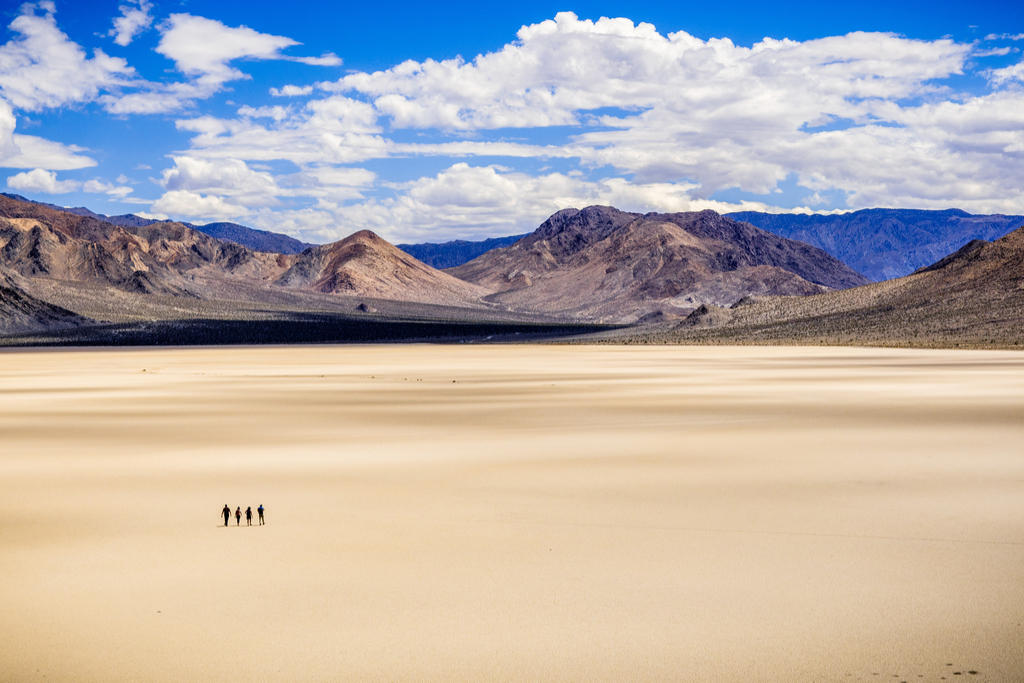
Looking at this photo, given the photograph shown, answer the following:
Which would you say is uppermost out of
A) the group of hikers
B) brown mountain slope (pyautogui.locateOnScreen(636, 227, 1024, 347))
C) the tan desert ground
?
brown mountain slope (pyautogui.locateOnScreen(636, 227, 1024, 347))

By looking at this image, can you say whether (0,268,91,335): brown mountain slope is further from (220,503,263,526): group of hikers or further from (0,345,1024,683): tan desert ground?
(220,503,263,526): group of hikers

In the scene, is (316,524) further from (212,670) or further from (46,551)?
(212,670)

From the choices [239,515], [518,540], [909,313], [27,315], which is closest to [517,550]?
[518,540]

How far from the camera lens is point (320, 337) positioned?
126 metres

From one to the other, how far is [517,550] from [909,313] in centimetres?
9041

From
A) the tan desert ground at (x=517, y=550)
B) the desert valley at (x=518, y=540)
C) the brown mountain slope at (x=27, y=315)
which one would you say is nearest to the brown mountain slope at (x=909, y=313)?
the desert valley at (x=518, y=540)

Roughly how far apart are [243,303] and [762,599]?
177260 mm

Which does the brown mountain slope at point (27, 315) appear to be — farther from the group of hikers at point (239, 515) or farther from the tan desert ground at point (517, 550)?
the group of hikers at point (239, 515)

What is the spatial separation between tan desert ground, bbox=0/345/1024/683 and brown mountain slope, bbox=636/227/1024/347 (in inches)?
2517

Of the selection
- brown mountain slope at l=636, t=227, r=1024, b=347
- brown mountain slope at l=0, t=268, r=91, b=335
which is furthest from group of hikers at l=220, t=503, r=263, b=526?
brown mountain slope at l=0, t=268, r=91, b=335

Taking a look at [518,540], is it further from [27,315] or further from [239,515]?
[27,315]

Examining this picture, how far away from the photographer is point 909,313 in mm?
92375

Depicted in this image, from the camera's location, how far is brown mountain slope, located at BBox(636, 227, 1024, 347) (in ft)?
271

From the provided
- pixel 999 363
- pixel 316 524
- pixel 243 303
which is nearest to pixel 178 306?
pixel 243 303
